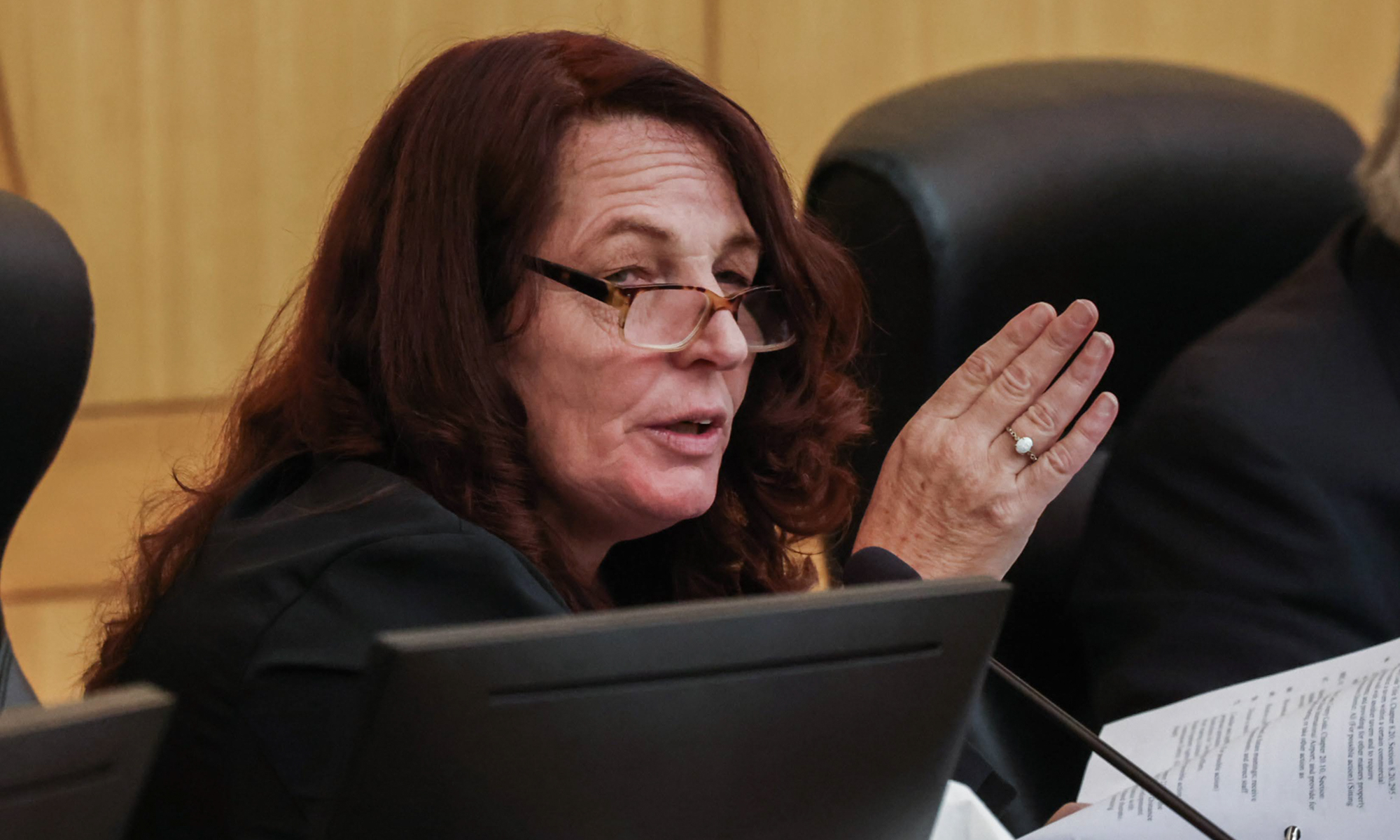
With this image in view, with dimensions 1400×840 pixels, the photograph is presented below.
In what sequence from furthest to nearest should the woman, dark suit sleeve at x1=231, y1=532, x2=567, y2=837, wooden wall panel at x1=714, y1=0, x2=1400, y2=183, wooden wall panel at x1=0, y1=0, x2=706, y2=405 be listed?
wooden wall panel at x1=714, y1=0, x2=1400, y2=183 < wooden wall panel at x1=0, y1=0, x2=706, y2=405 < the woman < dark suit sleeve at x1=231, y1=532, x2=567, y2=837

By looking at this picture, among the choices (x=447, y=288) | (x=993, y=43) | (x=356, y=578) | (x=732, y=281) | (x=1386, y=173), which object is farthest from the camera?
(x=993, y=43)

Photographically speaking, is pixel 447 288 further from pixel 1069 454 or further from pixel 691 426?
pixel 1069 454

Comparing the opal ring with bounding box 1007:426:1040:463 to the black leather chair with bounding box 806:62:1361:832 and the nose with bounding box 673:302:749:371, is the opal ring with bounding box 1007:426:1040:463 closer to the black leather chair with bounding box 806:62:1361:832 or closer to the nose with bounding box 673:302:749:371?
the nose with bounding box 673:302:749:371

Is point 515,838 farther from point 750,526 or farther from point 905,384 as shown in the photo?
point 905,384

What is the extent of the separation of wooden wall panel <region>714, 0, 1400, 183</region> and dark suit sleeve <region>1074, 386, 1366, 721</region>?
130cm

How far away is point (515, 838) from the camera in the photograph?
51cm

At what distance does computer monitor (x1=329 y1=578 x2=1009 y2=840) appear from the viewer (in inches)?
18.6

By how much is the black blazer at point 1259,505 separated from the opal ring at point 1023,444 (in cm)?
35

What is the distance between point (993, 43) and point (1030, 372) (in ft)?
5.80

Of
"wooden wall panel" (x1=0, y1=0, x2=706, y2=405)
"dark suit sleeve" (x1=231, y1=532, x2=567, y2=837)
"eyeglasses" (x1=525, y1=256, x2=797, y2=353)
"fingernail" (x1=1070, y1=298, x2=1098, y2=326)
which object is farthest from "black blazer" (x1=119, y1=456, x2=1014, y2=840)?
"wooden wall panel" (x1=0, y1=0, x2=706, y2=405)

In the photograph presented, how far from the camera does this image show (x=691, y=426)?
3.60ft

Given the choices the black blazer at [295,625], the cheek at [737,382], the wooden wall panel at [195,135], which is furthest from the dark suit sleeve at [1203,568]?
the wooden wall panel at [195,135]

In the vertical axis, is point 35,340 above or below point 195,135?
above

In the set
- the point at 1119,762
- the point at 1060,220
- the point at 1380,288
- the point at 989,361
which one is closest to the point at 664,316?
the point at 989,361
